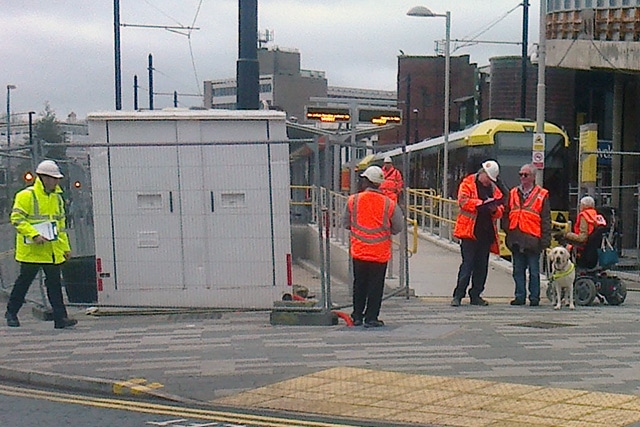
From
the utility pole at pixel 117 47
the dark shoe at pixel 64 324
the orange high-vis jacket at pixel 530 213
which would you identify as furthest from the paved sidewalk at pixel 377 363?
the utility pole at pixel 117 47

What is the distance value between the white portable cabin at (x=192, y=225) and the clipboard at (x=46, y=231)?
4.89ft

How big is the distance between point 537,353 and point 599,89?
3653cm

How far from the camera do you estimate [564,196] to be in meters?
26.0

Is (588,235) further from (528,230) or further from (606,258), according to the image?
(528,230)

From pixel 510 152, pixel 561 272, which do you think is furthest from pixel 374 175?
pixel 510 152

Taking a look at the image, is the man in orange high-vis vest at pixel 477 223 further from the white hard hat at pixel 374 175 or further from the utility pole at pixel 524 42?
the utility pole at pixel 524 42

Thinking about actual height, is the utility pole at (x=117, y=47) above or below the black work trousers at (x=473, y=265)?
above

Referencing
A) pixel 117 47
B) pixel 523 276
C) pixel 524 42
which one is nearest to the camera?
pixel 523 276

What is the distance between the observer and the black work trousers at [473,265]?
12305 millimetres

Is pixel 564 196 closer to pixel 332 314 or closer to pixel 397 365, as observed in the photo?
pixel 332 314

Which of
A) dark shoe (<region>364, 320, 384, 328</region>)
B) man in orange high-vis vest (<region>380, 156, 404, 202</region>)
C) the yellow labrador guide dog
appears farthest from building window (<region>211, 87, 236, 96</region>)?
dark shoe (<region>364, 320, 384, 328</region>)

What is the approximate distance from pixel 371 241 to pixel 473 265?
2473 mm

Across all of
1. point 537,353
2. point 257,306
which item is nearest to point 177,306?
point 257,306

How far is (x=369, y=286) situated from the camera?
10.4m
